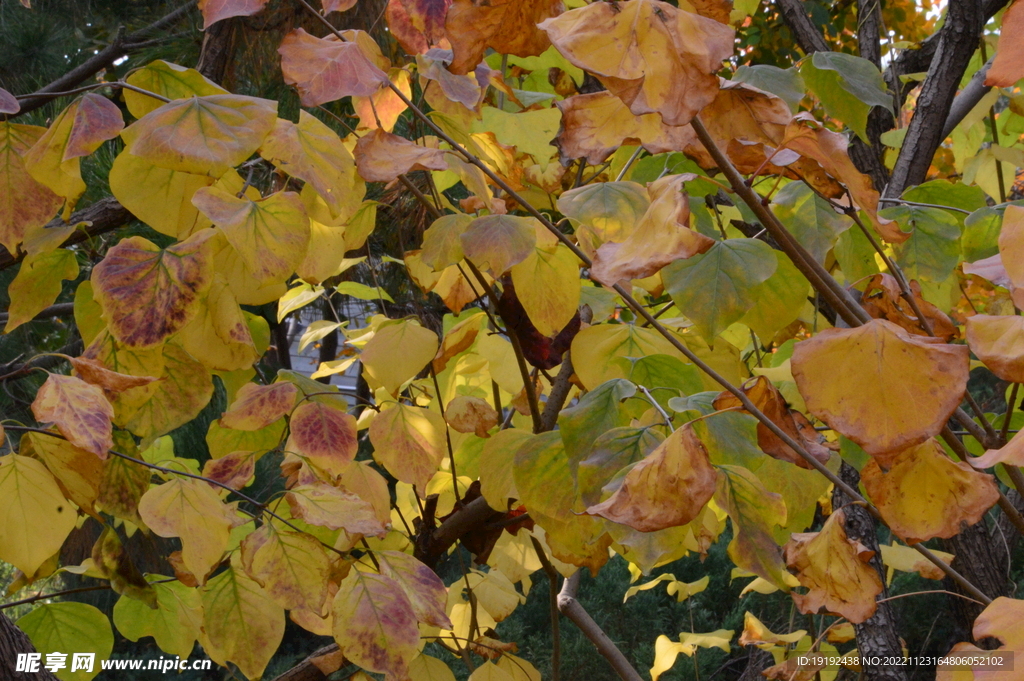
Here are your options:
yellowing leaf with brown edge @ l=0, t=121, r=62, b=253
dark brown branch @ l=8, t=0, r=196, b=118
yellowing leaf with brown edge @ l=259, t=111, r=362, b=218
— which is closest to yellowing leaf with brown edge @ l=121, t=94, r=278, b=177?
yellowing leaf with brown edge @ l=259, t=111, r=362, b=218

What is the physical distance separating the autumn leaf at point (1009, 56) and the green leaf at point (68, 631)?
2.75 ft

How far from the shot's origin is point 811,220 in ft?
2.07

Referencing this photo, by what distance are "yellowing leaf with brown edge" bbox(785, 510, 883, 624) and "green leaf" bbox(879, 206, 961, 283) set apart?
338mm

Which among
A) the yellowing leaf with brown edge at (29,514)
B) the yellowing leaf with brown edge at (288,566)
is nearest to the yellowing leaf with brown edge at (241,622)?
the yellowing leaf with brown edge at (288,566)

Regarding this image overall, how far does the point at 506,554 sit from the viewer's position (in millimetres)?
1093

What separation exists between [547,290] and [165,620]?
1.93 feet

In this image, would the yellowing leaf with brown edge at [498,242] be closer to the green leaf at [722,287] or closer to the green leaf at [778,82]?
the green leaf at [722,287]

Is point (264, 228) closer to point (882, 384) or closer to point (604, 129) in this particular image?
point (604, 129)

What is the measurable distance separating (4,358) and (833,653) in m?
2.83

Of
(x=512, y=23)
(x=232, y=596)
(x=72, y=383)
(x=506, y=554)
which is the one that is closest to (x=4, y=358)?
(x=506, y=554)

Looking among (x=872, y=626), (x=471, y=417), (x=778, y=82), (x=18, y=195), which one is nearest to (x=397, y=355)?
(x=471, y=417)

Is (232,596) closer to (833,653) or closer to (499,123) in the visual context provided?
(499,123)

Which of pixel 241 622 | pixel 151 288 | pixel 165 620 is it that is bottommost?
pixel 165 620

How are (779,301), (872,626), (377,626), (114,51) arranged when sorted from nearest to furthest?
(377,626) < (779,301) < (872,626) < (114,51)
